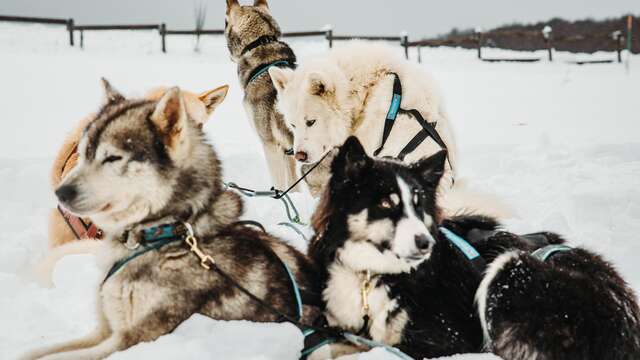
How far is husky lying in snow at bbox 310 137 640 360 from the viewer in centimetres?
263

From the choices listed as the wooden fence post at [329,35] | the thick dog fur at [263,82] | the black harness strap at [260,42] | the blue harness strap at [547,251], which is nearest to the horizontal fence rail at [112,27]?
the wooden fence post at [329,35]

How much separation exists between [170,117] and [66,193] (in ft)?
1.92

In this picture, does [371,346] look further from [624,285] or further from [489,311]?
[624,285]

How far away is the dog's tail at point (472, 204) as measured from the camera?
159 inches

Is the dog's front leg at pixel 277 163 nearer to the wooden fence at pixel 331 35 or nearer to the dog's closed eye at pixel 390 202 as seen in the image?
the dog's closed eye at pixel 390 202

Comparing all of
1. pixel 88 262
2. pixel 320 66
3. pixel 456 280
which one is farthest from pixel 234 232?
pixel 320 66

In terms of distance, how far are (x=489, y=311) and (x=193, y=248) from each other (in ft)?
5.06

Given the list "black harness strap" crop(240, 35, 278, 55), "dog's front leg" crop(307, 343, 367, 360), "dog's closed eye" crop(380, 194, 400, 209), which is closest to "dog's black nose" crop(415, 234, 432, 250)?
"dog's closed eye" crop(380, 194, 400, 209)

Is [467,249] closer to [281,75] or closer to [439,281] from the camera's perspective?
[439,281]

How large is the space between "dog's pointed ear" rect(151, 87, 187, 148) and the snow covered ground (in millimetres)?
545

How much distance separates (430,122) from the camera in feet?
15.4

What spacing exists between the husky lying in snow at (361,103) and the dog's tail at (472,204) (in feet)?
1.25

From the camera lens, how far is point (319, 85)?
16.4 ft

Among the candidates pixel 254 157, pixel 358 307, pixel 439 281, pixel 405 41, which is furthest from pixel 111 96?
pixel 405 41
